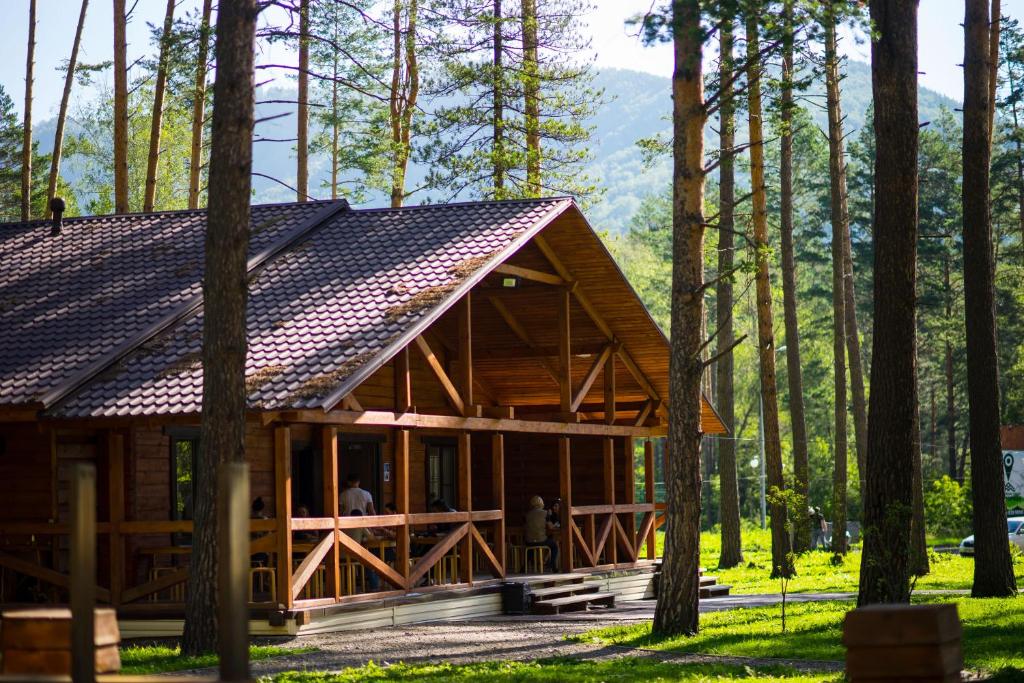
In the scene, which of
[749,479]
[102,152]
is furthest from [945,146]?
[102,152]

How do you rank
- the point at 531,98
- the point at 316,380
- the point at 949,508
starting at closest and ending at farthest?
the point at 316,380 → the point at 531,98 → the point at 949,508

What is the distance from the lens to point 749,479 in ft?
218

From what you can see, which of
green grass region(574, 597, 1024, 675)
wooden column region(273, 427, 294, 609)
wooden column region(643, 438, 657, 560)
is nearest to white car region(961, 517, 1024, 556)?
wooden column region(643, 438, 657, 560)

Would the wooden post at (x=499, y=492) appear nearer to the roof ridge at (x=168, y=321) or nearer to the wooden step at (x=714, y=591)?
the roof ridge at (x=168, y=321)

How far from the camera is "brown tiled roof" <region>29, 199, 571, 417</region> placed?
1495 cm

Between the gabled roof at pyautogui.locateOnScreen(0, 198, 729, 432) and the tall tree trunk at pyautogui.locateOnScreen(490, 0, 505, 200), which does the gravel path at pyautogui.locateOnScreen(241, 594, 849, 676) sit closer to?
the gabled roof at pyautogui.locateOnScreen(0, 198, 729, 432)

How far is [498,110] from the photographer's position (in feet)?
102

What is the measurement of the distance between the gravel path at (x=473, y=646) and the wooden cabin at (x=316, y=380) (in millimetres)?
760

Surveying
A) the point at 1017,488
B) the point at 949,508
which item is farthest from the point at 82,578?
the point at 949,508

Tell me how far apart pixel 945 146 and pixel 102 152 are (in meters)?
33.4

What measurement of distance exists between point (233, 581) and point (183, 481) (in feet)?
44.5

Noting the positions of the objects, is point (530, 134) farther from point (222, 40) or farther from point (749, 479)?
point (749, 479)

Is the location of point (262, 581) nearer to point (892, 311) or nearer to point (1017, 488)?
point (892, 311)

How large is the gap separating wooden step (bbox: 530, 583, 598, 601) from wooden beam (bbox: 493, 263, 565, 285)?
4.34m
